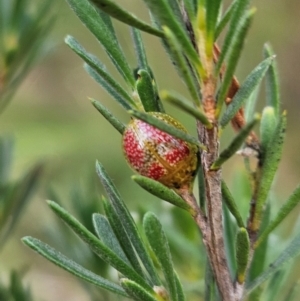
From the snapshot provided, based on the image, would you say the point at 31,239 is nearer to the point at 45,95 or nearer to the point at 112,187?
the point at 112,187

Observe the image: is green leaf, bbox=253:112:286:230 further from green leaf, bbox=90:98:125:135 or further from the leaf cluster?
the leaf cluster

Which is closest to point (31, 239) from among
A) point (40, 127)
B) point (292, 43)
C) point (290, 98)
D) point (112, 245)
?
point (112, 245)

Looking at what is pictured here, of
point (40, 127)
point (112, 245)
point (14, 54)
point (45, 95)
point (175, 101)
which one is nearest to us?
point (175, 101)

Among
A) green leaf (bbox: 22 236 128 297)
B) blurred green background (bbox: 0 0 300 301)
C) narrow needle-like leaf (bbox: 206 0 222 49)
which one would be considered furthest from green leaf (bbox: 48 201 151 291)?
blurred green background (bbox: 0 0 300 301)

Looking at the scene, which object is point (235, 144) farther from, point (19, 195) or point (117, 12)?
point (19, 195)

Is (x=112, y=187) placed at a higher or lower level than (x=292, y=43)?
lower

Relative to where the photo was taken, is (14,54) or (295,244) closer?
(295,244)
